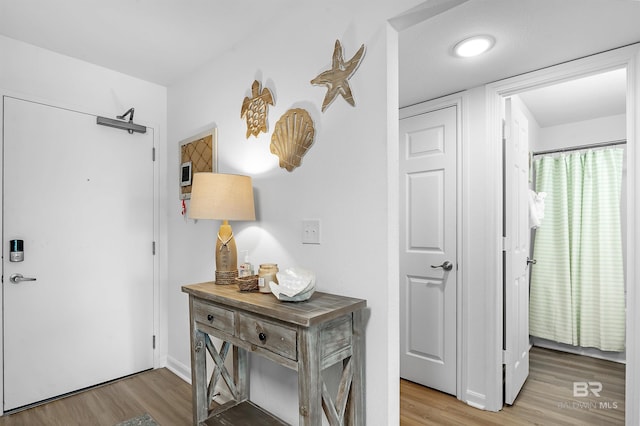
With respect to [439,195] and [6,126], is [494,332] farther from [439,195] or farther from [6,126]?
[6,126]

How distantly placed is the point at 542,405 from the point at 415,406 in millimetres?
862

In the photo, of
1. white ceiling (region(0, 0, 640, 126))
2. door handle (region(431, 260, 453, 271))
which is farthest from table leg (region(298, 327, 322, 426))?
door handle (region(431, 260, 453, 271))

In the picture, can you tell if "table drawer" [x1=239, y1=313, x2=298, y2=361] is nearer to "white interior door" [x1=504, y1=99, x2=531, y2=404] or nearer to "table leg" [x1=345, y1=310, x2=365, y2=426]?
"table leg" [x1=345, y1=310, x2=365, y2=426]

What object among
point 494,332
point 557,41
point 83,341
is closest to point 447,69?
point 557,41

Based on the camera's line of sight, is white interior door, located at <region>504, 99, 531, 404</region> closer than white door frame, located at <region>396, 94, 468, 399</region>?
Yes

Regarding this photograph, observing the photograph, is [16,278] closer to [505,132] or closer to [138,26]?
[138,26]

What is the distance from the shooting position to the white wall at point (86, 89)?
224 centimetres

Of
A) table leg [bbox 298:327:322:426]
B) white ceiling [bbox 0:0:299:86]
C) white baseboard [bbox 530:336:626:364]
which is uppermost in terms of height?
white ceiling [bbox 0:0:299:86]

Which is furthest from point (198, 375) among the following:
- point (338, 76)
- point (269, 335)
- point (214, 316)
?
point (338, 76)

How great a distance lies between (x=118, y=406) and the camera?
2275mm

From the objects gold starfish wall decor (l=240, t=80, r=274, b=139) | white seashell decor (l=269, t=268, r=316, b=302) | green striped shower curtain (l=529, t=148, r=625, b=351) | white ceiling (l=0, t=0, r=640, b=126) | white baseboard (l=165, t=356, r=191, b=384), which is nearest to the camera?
white seashell decor (l=269, t=268, r=316, b=302)

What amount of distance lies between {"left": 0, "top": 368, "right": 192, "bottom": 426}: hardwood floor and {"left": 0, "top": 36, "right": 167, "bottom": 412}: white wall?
1.21 feet

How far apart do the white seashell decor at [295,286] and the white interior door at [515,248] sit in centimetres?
155

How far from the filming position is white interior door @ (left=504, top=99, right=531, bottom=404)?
229cm
